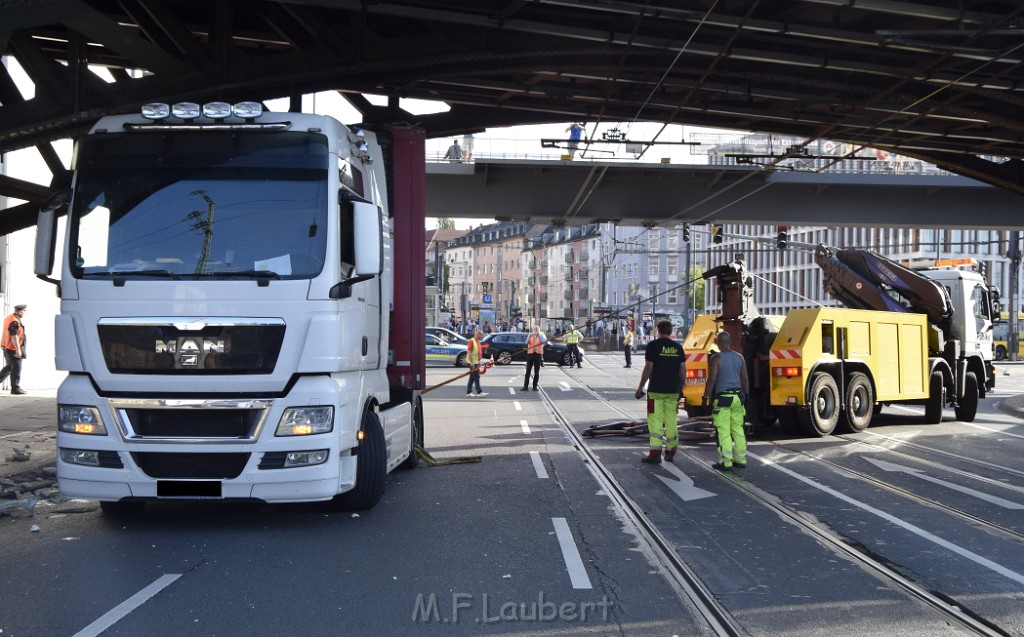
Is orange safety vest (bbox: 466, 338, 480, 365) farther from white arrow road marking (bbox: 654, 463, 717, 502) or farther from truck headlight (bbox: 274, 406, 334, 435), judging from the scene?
truck headlight (bbox: 274, 406, 334, 435)

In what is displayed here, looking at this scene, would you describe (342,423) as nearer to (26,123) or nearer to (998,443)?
(26,123)

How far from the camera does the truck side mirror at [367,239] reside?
8.28 m

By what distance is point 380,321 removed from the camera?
9859 mm

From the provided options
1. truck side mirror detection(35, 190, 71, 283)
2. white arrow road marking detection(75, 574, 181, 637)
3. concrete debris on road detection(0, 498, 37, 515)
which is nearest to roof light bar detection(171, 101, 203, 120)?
truck side mirror detection(35, 190, 71, 283)

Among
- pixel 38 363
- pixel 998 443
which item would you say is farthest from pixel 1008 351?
pixel 38 363

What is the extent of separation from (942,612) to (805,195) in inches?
1002

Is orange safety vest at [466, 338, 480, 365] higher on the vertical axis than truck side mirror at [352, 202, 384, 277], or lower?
lower

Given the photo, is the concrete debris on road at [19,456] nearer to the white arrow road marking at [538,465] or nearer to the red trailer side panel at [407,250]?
the red trailer side panel at [407,250]

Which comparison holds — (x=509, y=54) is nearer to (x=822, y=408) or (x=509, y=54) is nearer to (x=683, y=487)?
(x=683, y=487)

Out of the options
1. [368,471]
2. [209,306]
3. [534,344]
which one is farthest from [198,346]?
[534,344]

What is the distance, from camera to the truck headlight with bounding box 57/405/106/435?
8.09 m

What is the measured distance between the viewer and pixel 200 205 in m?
8.38

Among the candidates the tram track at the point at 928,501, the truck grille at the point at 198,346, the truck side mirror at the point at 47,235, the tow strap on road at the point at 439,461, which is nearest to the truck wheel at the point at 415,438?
the tow strap on road at the point at 439,461

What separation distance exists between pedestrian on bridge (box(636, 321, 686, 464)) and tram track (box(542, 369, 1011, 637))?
2.40 feet
